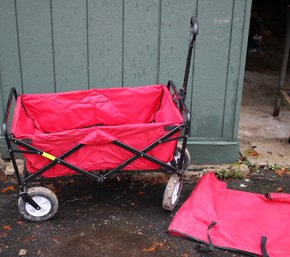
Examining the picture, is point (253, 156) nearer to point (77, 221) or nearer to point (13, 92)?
point (77, 221)

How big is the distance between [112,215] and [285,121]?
2914 millimetres

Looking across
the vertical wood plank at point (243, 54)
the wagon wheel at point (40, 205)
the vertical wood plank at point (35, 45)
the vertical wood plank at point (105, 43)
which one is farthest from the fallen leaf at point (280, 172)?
the vertical wood plank at point (35, 45)

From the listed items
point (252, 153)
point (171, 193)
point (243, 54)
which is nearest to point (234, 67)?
point (243, 54)

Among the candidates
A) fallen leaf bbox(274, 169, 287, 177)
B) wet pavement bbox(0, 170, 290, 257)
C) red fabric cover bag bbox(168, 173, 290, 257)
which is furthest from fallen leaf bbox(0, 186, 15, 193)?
fallen leaf bbox(274, 169, 287, 177)

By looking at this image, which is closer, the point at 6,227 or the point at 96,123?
the point at 6,227

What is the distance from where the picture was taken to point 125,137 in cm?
356

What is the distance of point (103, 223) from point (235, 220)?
1109mm

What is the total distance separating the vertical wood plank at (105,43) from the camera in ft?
13.9

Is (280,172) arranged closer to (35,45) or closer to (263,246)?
(263,246)

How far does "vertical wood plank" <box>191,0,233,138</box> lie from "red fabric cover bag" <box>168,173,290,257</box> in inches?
25.3

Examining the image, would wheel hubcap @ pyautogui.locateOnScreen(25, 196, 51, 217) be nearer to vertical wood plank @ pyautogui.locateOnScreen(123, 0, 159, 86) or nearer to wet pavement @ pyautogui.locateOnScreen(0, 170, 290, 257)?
wet pavement @ pyautogui.locateOnScreen(0, 170, 290, 257)

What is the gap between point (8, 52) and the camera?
14.3 ft

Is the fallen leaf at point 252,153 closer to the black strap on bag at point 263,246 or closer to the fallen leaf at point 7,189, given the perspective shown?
the black strap on bag at point 263,246

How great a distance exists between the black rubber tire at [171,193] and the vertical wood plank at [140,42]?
3.49ft
